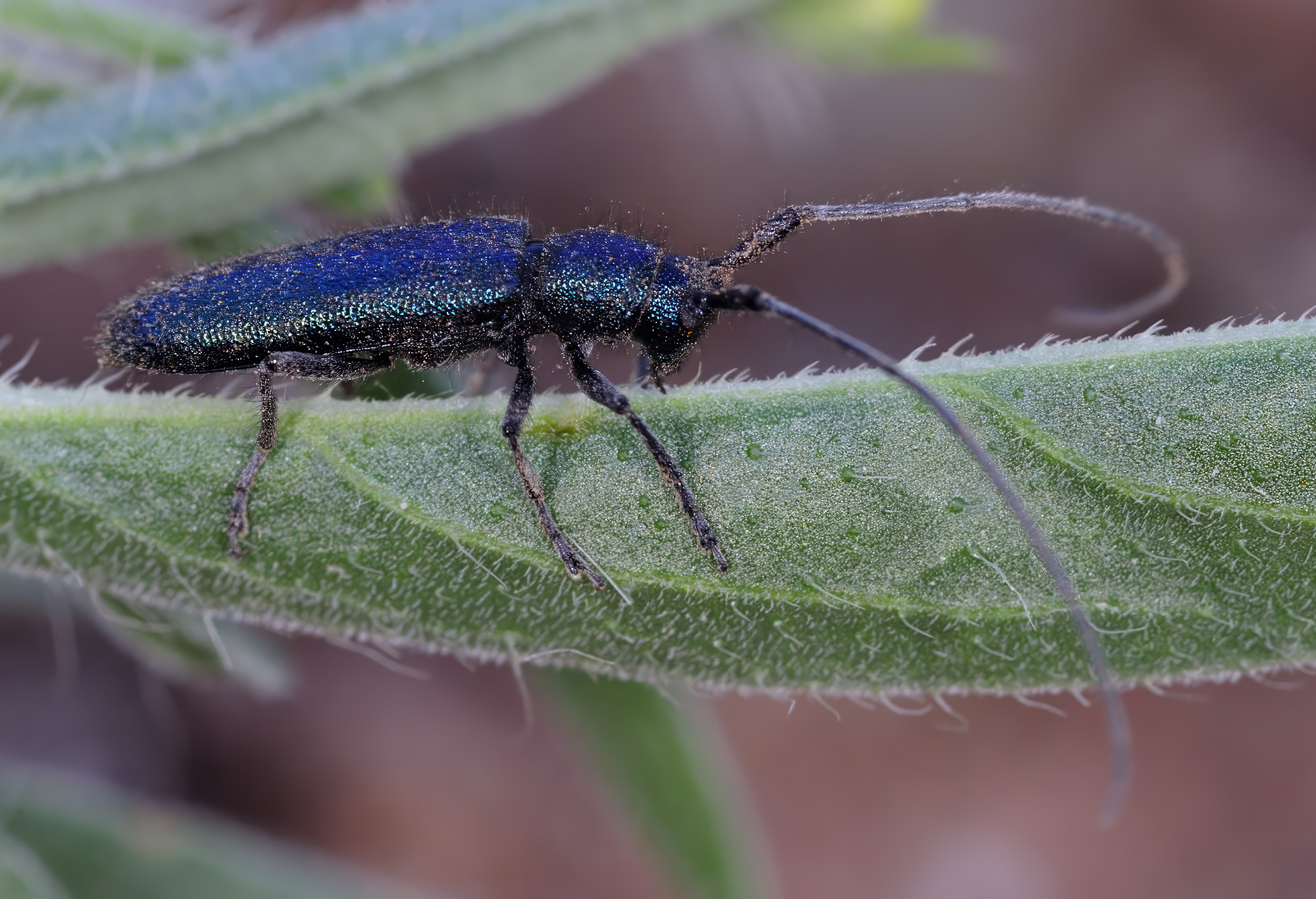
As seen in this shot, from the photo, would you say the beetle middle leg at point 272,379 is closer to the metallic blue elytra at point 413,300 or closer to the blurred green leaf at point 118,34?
the metallic blue elytra at point 413,300

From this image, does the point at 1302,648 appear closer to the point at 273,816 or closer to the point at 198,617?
the point at 198,617

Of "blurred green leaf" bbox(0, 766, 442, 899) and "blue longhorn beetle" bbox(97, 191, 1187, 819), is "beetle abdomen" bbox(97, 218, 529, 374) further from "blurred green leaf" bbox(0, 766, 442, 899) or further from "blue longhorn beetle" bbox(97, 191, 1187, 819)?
"blurred green leaf" bbox(0, 766, 442, 899)

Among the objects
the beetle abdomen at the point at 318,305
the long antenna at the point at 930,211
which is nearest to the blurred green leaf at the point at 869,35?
the long antenna at the point at 930,211

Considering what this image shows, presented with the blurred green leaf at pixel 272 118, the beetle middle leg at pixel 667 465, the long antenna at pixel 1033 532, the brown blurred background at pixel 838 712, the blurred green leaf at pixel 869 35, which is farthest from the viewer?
the brown blurred background at pixel 838 712

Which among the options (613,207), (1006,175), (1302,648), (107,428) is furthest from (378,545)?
(1006,175)

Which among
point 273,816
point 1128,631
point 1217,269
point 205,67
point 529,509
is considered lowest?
point 273,816

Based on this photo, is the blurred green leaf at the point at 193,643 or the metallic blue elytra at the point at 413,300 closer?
the blurred green leaf at the point at 193,643
